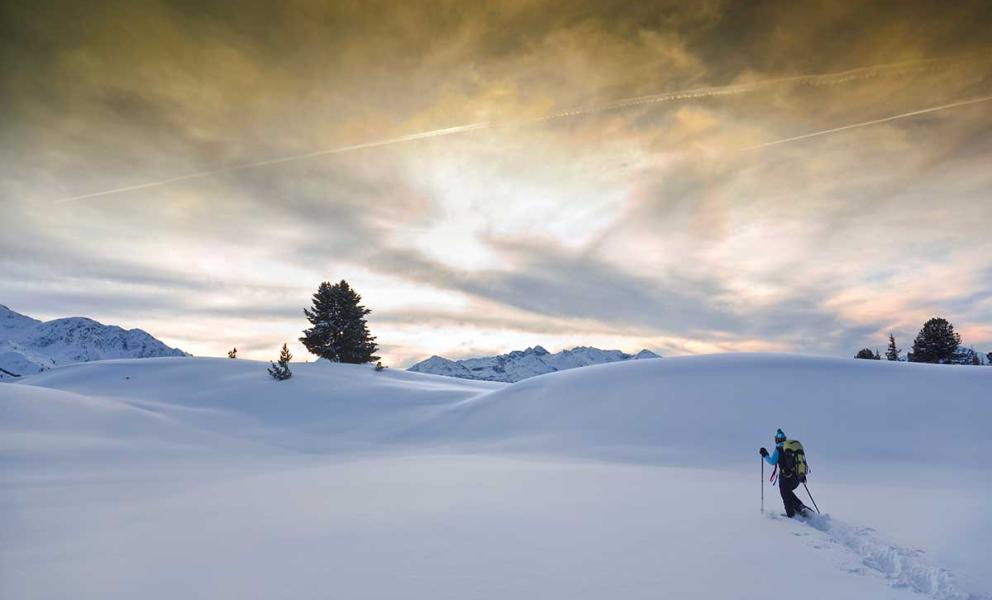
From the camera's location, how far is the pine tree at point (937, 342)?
57.2m

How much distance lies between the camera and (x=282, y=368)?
111 ft

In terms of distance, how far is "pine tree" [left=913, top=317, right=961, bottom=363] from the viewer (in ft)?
188

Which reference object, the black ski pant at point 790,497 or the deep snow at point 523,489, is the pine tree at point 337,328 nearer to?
the deep snow at point 523,489

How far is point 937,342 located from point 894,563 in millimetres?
69360

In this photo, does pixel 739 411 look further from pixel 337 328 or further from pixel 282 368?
pixel 337 328

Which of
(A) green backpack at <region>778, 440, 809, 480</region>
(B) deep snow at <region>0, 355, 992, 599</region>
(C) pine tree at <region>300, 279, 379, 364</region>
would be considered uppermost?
(C) pine tree at <region>300, 279, 379, 364</region>

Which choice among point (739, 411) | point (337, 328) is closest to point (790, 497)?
point (739, 411)

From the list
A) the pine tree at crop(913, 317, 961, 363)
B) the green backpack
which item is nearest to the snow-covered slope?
the green backpack

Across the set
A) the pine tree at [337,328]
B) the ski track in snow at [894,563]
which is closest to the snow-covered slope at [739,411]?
the ski track in snow at [894,563]

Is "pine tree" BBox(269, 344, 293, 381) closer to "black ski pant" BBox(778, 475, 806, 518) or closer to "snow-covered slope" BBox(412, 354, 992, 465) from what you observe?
"snow-covered slope" BBox(412, 354, 992, 465)

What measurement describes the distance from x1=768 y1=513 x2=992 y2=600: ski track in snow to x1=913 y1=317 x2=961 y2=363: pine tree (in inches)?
2635

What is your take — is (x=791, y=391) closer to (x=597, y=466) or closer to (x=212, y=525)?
(x=597, y=466)

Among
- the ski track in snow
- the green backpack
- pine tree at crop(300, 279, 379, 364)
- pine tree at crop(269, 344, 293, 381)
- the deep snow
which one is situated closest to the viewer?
the ski track in snow

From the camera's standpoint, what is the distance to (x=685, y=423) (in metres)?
21.6
